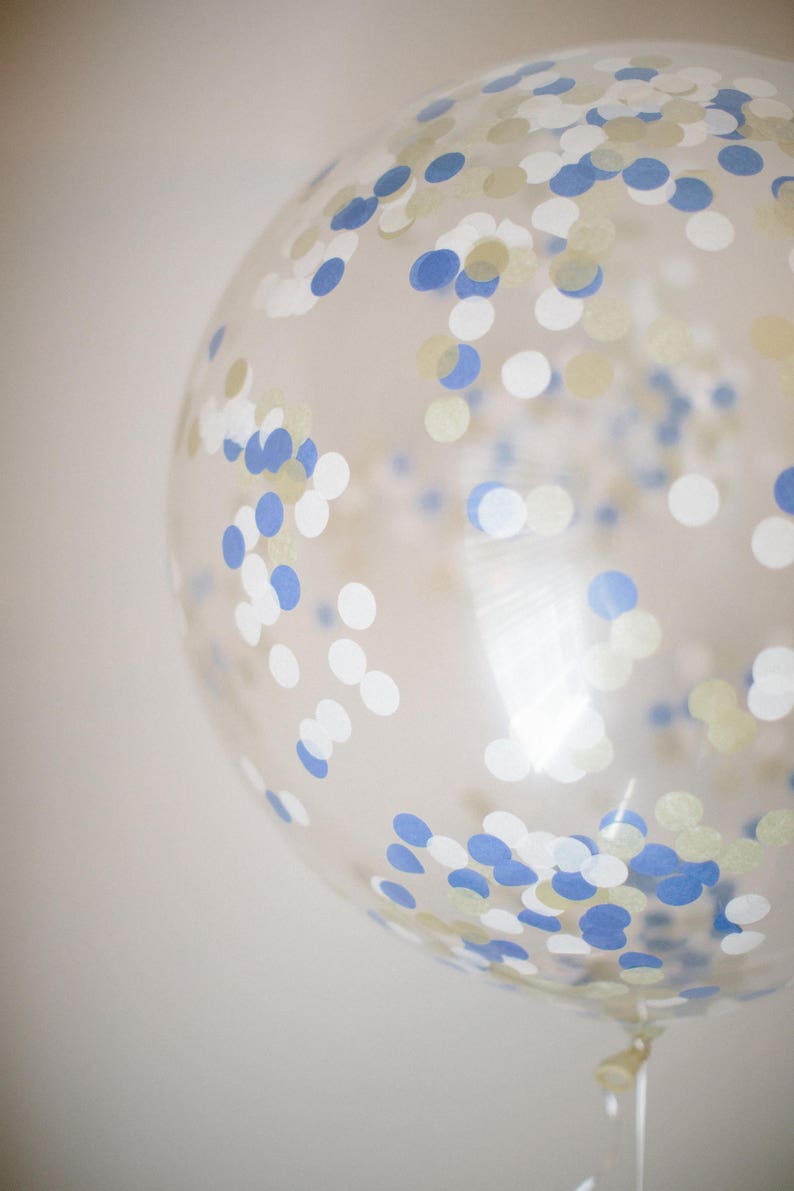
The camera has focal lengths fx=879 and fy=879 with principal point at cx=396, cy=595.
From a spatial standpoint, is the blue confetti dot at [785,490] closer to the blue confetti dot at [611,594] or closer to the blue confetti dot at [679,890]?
the blue confetti dot at [611,594]

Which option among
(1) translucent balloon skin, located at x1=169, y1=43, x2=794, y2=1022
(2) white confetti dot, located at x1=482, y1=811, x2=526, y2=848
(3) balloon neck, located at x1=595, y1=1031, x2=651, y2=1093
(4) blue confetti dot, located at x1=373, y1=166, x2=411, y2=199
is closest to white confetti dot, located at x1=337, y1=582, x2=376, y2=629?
(1) translucent balloon skin, located at x1=169, y1=43, x2=794, y2=1022

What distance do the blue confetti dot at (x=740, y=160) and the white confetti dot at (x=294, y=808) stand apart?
38cm

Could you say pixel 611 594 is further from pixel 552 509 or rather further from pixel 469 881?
pixel 469 881

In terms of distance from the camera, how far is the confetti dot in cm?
37

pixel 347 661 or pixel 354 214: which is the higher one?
pixel 354 214

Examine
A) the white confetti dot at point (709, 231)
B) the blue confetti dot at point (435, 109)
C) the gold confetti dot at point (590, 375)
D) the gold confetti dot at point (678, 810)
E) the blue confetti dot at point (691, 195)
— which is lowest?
the gold confetti dot at point (678, 810)

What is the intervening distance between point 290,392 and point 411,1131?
0.85m

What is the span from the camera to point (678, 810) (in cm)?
39

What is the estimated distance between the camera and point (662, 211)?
39 cm

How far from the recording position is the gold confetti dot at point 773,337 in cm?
37

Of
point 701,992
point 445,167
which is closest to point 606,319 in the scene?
point 445,167

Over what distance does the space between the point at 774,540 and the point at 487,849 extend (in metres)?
0.19

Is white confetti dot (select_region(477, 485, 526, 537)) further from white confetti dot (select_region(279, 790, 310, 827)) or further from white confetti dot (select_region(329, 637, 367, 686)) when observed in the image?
white confetti dot (select_region(279, 790, 310, 827))

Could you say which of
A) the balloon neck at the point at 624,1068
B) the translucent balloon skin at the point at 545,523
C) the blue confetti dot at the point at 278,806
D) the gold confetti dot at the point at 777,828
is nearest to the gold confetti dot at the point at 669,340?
the translucent balloon skin at the point at 545,523
